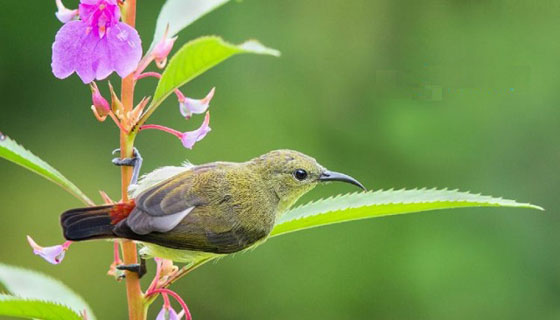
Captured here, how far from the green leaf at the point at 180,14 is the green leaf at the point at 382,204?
61cm

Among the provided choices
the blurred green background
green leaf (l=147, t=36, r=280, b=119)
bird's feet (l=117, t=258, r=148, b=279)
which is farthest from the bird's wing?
the blurred green background

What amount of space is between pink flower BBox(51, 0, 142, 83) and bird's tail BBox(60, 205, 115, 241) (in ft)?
1.11

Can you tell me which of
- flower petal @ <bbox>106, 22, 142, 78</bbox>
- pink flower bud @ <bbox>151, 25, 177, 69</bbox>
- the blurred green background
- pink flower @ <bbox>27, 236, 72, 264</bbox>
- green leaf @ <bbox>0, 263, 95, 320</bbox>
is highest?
the blurred green background

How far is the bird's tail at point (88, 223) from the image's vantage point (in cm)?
Result: 196

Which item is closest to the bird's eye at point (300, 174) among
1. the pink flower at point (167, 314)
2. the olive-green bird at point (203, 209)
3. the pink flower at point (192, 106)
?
the olive-green bird at point (203, 209)

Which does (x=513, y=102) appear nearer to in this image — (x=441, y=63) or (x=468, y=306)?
(x=441, y=63)

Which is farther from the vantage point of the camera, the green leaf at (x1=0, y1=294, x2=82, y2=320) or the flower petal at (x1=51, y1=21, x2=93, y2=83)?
the flower petal at (x1=51, y1=21, x2=93, y2=83)

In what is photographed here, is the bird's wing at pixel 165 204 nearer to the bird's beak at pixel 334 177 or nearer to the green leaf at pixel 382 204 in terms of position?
the green leaf at pixel 382 204

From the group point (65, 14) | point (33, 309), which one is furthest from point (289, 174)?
point (33, 309)

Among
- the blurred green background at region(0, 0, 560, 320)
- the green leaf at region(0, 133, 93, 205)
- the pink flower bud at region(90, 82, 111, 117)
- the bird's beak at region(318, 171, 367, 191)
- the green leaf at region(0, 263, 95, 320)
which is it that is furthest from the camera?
the blurred green background at region(0, 0, 560, 320)

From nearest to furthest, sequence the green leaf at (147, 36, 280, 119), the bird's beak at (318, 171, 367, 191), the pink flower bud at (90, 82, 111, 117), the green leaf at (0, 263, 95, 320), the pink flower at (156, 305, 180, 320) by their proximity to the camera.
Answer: the green leaf at (147, 36, 280, 119), the pink flower bud at (90, 82, 111, 117), the pink flower at (156, 305, 180, 320), the green leaf at (0, 263, 95, 320), the bird's beak at (318, 171, 367, 191)

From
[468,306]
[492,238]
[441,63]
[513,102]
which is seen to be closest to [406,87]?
[441,63]

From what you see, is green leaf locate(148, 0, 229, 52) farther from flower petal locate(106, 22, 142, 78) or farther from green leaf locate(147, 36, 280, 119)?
green leaf locate(147, 36, 280, 119)

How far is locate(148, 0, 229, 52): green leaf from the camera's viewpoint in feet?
6.52
